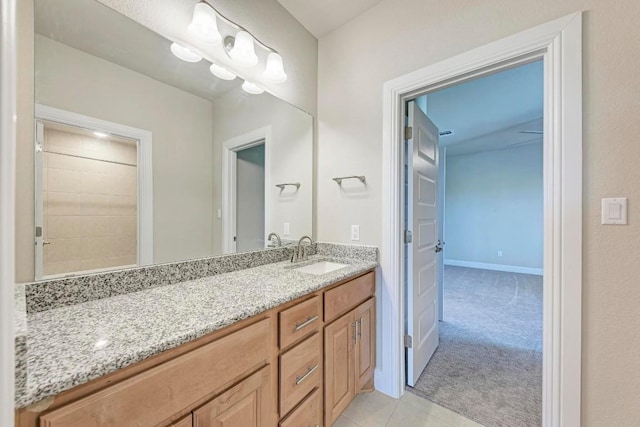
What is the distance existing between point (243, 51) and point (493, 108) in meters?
3.29

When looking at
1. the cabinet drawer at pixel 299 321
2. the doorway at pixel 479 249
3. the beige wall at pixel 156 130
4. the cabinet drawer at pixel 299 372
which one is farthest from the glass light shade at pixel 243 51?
the cabinet drawer at pixel 299 372

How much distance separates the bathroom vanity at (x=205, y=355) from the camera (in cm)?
59

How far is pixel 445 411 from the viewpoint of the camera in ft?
5.09

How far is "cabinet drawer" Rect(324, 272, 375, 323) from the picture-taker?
132 centimetres

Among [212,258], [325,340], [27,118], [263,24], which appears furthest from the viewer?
[263,24]

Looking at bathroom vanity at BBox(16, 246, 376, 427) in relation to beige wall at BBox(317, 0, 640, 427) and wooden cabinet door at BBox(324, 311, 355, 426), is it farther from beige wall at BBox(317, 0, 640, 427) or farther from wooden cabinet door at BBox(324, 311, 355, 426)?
beige wall at BBox(317, 0, 640, 427)

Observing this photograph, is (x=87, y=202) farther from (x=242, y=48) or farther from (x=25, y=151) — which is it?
(x=242, y=48)

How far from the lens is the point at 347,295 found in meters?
1.45

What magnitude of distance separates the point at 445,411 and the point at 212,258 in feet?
5.45

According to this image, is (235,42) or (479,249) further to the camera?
(479,249)

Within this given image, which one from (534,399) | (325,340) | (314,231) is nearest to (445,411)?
(534,399)

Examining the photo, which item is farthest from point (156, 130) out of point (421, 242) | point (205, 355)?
point (421, 242)

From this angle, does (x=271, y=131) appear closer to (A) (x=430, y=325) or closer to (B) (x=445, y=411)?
(A) (x=430, y=325)

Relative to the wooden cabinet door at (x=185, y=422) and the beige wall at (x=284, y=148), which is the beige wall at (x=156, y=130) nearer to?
Answer: the beige wall at (x=284, y=148)
